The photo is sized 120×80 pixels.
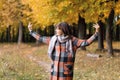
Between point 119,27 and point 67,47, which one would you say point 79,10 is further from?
point 119,27

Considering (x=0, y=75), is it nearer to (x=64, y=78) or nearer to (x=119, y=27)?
(x=64, y=78)

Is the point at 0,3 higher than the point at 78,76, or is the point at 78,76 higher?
the point at 0,3

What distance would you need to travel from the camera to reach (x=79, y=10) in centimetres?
2084

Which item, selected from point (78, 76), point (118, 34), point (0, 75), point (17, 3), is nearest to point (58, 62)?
point (0, 75)

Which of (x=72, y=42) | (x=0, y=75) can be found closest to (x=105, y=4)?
(x=0, y=75)

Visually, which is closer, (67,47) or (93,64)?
(67,47)

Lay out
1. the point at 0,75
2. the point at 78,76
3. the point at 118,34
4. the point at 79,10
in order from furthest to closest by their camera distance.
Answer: the point at 118,34
the point at 79,10
the point at 78,76
the point at 0,75

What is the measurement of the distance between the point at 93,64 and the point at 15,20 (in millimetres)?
21206

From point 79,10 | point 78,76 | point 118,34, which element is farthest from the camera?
point 118,34

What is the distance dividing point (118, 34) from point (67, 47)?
37.7m

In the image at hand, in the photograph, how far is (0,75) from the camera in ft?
39.2

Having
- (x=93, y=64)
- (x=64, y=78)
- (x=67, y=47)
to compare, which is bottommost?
(x=93, y=64)

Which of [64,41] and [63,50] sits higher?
[64,41]

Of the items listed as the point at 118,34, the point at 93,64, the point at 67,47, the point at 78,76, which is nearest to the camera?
the point at 67,47
